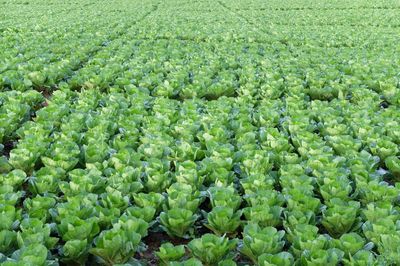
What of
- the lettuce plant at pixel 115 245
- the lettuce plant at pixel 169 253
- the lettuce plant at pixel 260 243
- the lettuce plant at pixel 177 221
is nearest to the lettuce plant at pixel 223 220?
the lettuce plant at pixel 177 221

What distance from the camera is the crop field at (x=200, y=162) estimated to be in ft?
10.3

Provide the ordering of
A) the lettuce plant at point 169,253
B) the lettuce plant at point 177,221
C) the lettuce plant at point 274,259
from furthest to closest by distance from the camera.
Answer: the lettuce plant at point 177,221
the lettuce plant at point 169,253
the lettuce plant at point 274,259

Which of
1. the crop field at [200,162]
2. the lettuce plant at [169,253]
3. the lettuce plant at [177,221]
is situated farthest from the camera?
the lettuce plant at [177,221]

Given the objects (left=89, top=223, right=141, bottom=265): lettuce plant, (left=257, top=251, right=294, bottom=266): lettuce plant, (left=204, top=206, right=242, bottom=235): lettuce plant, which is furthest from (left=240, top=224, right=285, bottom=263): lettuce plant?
(left=89, top=223, right=141, bottom=265): lettuce plant

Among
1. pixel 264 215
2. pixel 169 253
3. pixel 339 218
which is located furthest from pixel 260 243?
Result: pixel 339 218

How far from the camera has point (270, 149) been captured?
193 inches

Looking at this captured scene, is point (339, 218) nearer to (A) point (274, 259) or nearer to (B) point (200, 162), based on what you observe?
(A) point (274, 259)

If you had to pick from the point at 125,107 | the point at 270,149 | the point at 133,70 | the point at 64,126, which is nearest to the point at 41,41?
the point at 133,70

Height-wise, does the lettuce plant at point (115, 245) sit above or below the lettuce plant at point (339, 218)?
above

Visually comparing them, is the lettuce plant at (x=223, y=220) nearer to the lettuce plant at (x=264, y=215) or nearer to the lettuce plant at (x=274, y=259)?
the lettuce plant at (x=264, y=215)

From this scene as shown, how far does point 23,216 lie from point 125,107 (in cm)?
305

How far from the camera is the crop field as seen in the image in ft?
10.3

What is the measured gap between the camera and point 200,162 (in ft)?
14.5

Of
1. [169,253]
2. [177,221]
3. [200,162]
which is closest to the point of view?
[169,253]
